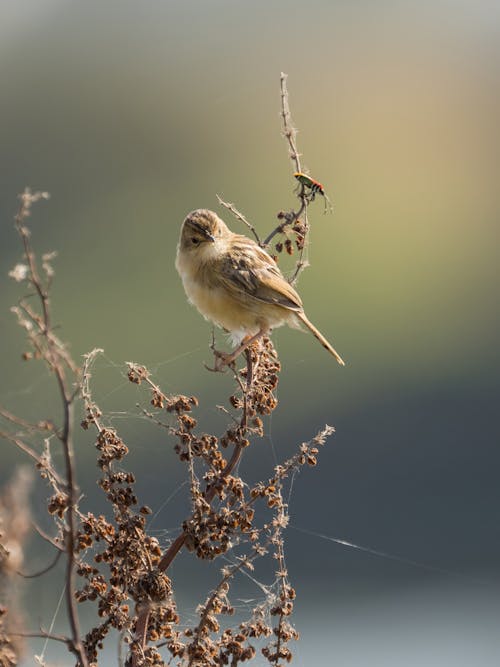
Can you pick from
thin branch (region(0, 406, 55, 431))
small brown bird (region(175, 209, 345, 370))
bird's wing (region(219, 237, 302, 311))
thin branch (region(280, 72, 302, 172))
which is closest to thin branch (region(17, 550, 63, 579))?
thin branch (region(0, 406, 55, 431))

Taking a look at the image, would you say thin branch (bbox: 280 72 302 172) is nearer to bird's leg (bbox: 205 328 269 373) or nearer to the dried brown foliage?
bird's leg (bbox: 205 328 269 373)

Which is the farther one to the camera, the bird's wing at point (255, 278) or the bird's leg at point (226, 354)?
the bird's wing at point (255, 278)

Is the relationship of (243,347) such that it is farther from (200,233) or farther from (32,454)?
(32,454)

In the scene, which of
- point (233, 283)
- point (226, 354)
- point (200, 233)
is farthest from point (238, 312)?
point (226, 354)

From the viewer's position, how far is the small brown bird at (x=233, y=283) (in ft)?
10.3

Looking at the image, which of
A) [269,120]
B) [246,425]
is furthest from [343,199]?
[246,425]

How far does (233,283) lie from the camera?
3.22 m

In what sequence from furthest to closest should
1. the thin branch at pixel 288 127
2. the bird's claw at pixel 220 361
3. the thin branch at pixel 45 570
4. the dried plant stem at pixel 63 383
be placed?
1. the bird's claw at pixel 220 361
2. the thin branch at pixel 288 127
3. the thin branch at pixel 45 570
4. the dried plant stem at pixel 63 383

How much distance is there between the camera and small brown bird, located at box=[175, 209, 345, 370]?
3.14 metres

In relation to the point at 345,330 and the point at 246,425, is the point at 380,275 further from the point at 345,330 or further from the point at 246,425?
the point at 246,425

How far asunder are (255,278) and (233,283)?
0.09m

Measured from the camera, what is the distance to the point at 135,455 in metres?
8.11

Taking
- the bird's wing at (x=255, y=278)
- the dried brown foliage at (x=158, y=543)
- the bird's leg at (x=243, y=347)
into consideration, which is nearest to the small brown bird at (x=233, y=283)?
the bird's wing at (x=255, y=278)

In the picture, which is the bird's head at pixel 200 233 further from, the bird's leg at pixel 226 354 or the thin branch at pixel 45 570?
the thin branch at pixel 45 570
